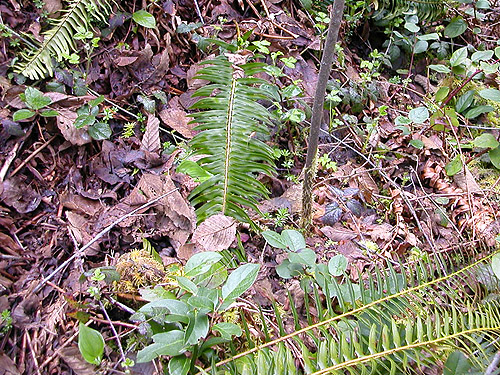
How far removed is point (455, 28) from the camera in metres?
3.49

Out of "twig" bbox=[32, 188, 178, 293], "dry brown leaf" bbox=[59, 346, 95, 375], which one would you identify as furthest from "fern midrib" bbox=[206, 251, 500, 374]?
"twig" bbox=[32, 188, 178, 293]

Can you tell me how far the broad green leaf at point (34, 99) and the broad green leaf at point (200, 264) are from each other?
4.49 ft

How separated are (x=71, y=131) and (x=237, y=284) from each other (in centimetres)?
147

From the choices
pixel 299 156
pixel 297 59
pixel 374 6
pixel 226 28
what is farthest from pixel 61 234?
pixel 374 6

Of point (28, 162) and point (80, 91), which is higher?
point (80, 91)

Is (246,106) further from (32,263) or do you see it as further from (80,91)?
(32,263)

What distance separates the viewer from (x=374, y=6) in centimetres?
328

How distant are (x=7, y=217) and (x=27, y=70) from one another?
2.88ft

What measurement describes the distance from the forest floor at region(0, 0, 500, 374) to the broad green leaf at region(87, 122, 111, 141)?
0.04m

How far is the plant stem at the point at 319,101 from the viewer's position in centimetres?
162

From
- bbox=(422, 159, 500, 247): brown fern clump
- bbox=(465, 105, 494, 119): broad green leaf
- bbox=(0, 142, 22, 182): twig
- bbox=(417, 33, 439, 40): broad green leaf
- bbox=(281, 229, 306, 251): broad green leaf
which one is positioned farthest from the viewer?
bbox=(417, 33, 439, 40): broad green leaf

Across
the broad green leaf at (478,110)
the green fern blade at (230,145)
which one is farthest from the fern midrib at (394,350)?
the broad green leaf at (478,110)

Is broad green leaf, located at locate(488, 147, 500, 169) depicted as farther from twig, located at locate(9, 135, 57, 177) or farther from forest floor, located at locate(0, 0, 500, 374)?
twig, located at locate(9, 135, 57, 177)

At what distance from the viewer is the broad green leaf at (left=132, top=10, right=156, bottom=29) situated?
2.59 meters
